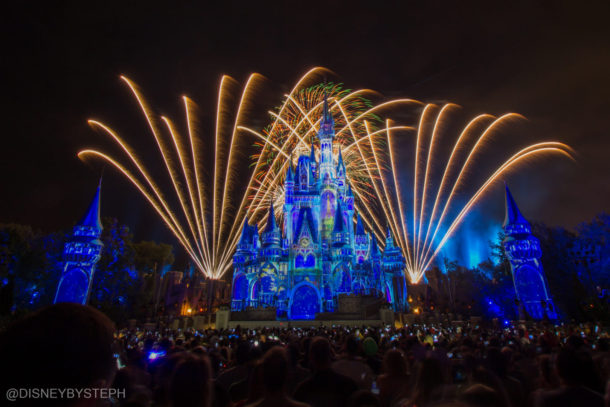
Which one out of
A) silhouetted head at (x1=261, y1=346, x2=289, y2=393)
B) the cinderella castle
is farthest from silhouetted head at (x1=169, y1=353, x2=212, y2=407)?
the cinderella castle

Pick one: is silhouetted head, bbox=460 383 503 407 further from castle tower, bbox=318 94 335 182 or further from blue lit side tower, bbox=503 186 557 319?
castle tower, bbox=318 94 335 182

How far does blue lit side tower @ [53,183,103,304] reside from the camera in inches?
1299

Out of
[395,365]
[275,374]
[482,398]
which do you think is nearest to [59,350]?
[275,374]

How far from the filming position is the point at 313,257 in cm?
5831

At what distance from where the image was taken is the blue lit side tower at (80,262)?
33.0m

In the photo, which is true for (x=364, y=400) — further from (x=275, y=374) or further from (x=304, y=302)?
(x=304, y=302)

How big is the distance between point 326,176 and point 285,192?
30.3 ft

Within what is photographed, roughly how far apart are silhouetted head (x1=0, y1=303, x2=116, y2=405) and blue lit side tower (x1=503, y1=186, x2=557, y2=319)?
43.8m

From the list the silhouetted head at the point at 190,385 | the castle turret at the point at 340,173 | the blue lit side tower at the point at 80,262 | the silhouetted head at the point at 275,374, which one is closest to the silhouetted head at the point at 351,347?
the silhouetted head at the point at 275,374

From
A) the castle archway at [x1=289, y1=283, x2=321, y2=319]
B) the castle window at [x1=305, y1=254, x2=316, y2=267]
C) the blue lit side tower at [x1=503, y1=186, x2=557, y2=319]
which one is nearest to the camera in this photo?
the blue lit side tower at [x1=503, y1=186, x2=557, y2=319]

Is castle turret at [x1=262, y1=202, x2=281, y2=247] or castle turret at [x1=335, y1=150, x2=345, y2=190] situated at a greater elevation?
castle turret at [x1=335, y1=150, x2=345, y2=190]

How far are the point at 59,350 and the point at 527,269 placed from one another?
4602cm

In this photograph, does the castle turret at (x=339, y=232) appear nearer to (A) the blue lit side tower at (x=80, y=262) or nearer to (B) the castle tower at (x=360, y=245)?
(B) the castle tower at (x=360, y=245)

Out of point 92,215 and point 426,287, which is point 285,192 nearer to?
point 92,215
